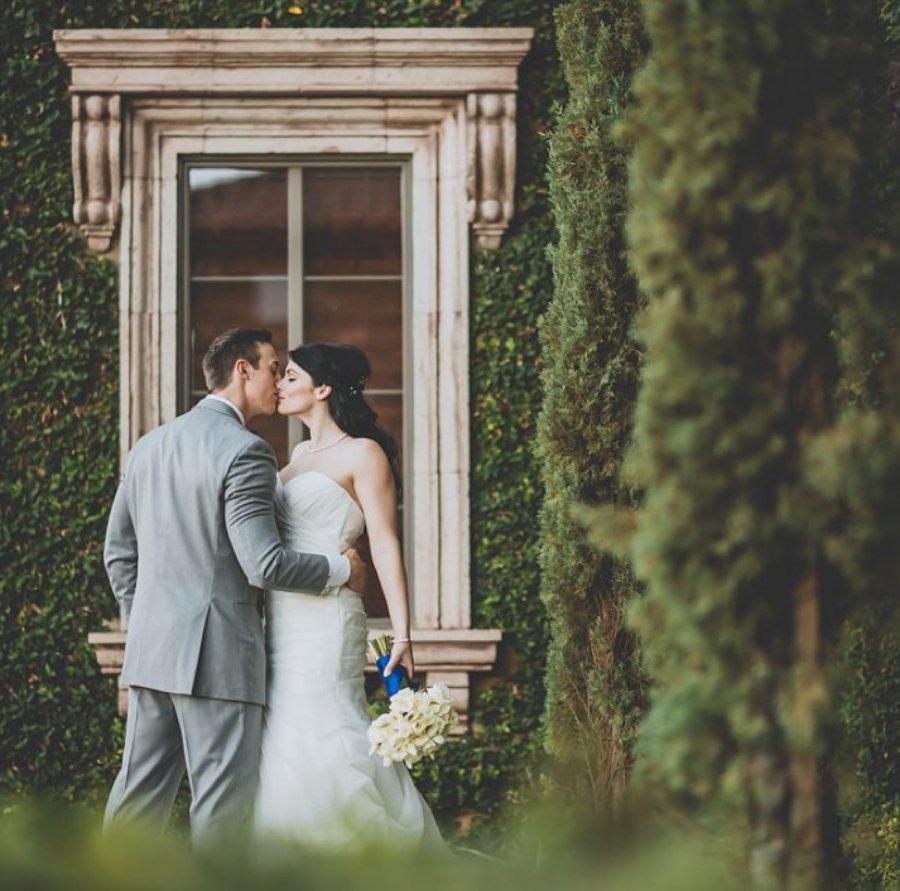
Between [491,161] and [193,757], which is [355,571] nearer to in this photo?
[193,757]

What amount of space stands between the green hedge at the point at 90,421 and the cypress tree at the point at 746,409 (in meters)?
3.92

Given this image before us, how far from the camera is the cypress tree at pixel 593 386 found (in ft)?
14.8

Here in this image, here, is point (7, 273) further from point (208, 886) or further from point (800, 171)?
point (208, 886)

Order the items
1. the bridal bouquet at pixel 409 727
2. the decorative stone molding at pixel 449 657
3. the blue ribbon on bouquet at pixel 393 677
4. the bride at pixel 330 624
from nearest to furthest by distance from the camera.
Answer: the bridal bouquet at pixel 409 727
the bride at pixel 330 624
the blue ribbon on bouquet at pixel 393 677
the decorative stone molding at pixel 449 657

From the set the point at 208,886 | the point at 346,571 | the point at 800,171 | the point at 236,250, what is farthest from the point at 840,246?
the point at 236,250

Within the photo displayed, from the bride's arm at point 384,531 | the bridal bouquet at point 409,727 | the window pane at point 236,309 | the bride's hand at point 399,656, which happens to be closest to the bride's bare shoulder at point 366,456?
the bride's arm at point 384,531

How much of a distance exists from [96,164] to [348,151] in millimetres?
1230

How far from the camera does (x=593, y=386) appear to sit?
4574 millimetres

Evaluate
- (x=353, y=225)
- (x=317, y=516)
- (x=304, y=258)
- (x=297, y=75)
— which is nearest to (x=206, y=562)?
(x=317, y=516)

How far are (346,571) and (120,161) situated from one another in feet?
9.57

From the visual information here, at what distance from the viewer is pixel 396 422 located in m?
6.37

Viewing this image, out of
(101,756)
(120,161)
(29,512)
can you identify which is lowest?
(101,756)

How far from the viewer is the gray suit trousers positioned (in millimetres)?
4012

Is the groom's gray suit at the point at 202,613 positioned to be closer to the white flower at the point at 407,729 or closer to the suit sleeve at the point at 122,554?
the suit sleeve at the point at 122,554
